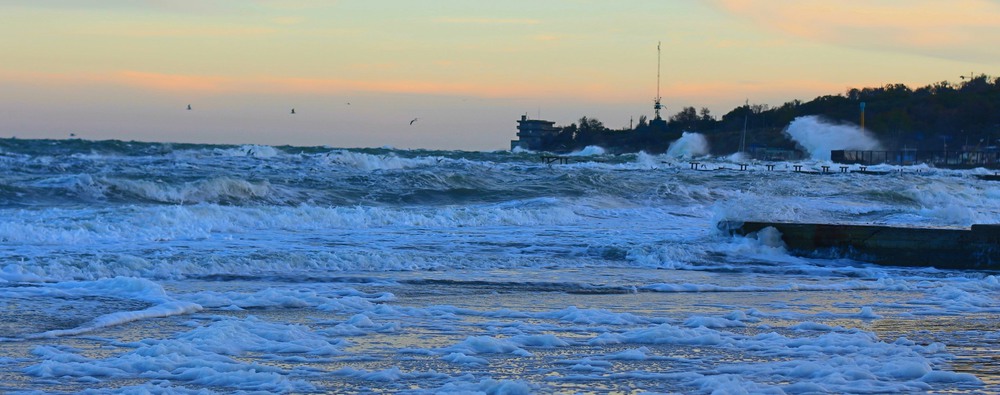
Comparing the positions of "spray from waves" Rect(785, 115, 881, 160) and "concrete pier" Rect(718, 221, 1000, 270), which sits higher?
"spray from waves" Rect(785, 115, 881, 160)

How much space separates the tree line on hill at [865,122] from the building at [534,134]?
5.26 ft

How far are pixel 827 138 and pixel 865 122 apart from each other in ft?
26.4

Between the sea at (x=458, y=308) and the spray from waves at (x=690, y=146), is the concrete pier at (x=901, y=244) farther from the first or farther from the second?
the spray from waves at (x=690, y=146)

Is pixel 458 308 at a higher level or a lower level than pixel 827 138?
lower

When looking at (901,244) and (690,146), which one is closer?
(901,244)

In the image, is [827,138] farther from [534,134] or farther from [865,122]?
[534,134]

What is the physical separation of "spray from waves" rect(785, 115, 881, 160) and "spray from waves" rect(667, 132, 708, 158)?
10.7 m

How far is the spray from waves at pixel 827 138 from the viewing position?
110 metres

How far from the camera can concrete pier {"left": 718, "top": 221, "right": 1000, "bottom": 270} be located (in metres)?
14.1

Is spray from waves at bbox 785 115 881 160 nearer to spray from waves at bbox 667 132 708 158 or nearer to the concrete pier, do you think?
spray from waves at bbox 667 132 708 158

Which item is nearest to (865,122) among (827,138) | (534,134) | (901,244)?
(827,138)

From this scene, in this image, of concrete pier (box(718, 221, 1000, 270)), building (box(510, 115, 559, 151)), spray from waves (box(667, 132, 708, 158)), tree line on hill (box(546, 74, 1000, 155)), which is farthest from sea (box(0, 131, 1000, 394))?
building (box(510, 115, 559, 151))

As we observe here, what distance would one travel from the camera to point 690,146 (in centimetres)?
12394

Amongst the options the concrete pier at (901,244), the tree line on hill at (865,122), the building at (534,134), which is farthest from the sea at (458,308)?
the building at (534,134)
